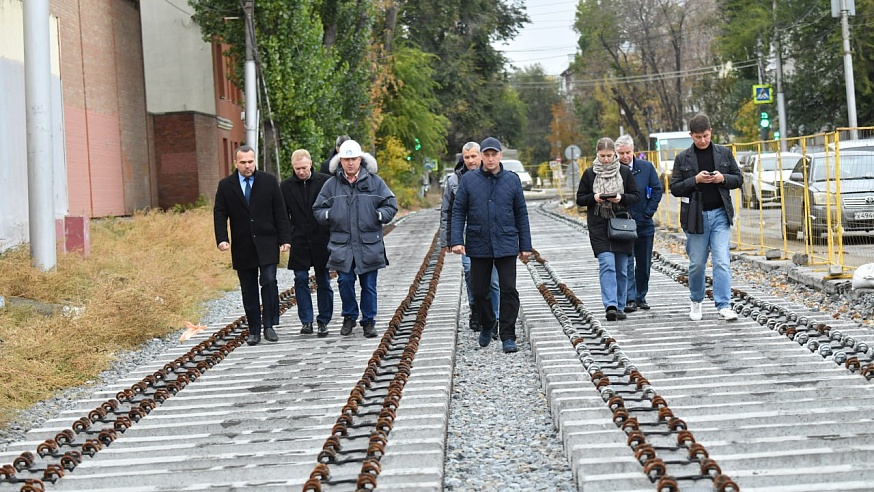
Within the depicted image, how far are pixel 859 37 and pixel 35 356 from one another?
32825mm

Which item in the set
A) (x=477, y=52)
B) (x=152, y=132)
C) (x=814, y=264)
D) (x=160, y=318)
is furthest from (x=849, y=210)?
(x=477, y=52)

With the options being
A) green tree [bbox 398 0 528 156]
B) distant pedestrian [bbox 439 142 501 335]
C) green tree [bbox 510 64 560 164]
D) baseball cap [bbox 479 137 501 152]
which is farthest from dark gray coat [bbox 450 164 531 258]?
green tree [bbox 510 64 560 164]

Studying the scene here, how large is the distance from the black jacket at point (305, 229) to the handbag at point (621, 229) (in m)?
2.70

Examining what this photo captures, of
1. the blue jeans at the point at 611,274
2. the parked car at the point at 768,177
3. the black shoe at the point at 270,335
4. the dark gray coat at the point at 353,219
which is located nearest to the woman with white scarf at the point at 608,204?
the blue jeans at the point at 611,274

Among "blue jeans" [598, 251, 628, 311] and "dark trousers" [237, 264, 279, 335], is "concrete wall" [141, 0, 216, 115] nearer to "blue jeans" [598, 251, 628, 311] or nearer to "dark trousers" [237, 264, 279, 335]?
"dark trousers" [237, 264, 279, 335]

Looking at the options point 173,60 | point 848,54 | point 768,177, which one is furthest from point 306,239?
point 848,54

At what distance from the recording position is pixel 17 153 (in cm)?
1825

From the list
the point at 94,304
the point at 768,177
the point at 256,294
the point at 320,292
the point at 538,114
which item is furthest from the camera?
the point at 538,114

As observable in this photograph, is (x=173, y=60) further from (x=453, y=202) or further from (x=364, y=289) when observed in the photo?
(x=453, y=202)

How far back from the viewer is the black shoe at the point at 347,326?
11.7 metres

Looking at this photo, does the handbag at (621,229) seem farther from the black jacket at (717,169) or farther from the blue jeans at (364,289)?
the blue jeans at (364,289)

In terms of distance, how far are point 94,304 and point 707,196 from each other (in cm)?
636

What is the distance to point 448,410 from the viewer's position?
7.99 metres

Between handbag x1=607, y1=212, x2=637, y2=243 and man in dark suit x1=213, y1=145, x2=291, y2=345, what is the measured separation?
3032mm
